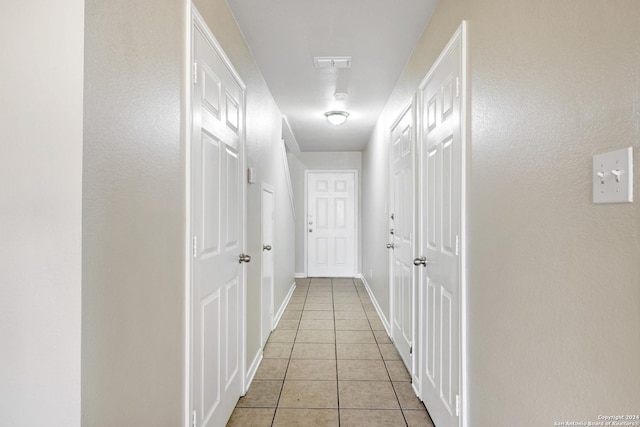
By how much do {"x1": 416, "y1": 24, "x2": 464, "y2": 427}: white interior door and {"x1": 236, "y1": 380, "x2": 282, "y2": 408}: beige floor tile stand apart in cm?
93

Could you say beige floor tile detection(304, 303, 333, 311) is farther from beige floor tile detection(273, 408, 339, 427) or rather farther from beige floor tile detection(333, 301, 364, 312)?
beige floor tile detection(273, 408, 339, 427)

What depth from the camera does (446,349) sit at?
1.80m

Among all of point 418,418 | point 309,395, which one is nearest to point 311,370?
point 309,395

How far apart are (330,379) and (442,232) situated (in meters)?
1.37

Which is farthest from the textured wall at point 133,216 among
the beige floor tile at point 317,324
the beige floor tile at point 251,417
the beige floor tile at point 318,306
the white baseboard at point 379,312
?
the beige floor tile at point 318,306

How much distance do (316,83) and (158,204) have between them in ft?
7.59

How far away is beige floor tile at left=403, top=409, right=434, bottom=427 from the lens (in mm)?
2021

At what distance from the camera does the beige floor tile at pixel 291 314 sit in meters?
4.05

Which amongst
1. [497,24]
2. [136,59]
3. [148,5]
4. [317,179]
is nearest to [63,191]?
[136,59]

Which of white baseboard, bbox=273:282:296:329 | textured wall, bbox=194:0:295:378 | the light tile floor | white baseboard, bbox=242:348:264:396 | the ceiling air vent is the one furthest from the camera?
white baseboard, bbox=273:282:296:329

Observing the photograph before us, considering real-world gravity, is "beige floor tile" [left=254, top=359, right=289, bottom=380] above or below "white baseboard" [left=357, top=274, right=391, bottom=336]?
below

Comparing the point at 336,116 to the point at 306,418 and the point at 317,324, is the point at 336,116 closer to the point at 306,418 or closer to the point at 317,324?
the point at 317,324

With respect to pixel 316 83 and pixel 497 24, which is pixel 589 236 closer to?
pixel 497 24

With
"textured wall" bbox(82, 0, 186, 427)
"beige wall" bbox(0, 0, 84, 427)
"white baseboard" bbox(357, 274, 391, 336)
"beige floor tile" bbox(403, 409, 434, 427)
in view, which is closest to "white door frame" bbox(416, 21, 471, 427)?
"beige floor tile" bbox(403, 409, 434, 427)
